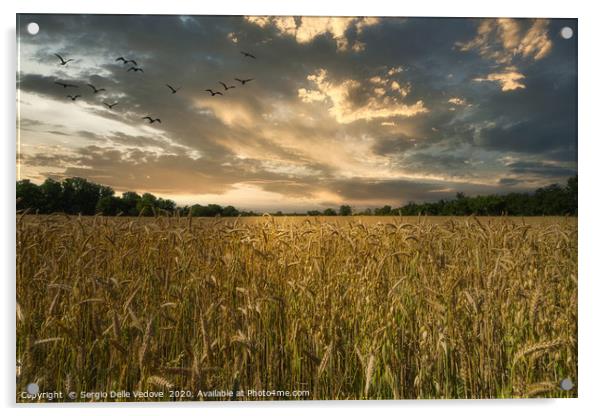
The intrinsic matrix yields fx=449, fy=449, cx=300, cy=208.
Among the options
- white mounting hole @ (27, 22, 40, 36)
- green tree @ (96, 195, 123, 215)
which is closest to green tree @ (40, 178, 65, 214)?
green tree @ (96, 195, 123, 215)

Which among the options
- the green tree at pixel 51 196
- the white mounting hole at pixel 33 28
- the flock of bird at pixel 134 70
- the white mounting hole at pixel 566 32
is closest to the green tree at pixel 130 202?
the green tree at pixel 51 196

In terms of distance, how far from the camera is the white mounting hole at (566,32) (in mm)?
3436

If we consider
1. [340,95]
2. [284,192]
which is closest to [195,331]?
[284,192]

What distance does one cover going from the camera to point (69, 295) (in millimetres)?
3064

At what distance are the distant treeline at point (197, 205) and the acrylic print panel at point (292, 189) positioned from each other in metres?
0.01

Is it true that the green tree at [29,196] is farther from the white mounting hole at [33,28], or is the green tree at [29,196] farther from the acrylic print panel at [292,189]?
the white mounting hole at [33,28]

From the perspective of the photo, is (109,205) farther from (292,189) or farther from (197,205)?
(292,189)

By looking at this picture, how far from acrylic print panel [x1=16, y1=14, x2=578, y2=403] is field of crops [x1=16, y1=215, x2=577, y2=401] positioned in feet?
0.06

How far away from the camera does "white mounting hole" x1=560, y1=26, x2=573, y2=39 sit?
344cm

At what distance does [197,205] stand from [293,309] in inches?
40.8

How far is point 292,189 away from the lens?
3.27 m

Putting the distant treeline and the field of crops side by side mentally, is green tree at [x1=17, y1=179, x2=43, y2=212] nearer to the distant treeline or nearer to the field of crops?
the distant treeline

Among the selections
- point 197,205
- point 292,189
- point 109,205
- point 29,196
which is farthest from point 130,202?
point 292,189

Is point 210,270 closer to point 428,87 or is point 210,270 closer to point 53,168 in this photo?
point 53,168
